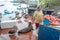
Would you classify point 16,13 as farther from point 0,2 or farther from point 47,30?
point 47,30

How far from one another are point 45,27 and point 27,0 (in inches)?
111

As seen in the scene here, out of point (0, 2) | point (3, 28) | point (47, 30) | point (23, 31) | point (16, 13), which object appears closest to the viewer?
point (47, 30)

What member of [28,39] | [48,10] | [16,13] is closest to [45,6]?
[48,10]

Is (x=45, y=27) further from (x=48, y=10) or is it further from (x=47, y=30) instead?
(x=48, y=10)

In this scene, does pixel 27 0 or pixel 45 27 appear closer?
pixel 45 27

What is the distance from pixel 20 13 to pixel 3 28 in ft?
2.45

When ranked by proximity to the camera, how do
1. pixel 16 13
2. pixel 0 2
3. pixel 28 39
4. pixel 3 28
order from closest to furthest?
pixel 28 39 < pixel 3 28 < pixel 0 2 < pixel 16 13

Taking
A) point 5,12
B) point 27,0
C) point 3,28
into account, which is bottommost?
point 3,28

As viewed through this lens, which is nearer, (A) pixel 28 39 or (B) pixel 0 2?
(A) pixel 28 39

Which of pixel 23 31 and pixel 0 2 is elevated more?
pixel 0 2

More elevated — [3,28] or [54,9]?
[54,9]

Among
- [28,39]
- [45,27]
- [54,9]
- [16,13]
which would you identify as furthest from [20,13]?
[45,27]

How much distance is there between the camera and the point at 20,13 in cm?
371

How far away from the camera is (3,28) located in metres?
3.15
